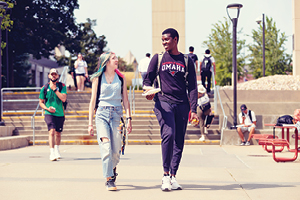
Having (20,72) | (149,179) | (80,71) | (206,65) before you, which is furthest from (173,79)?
(20,72)

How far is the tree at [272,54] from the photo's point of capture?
3550 cm

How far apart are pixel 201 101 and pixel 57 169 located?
7253mm

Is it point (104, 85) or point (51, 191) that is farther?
point (104, 85)

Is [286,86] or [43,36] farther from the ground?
[43,36]

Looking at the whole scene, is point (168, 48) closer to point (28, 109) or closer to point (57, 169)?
point (57, 169)

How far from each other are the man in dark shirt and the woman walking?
455 mm

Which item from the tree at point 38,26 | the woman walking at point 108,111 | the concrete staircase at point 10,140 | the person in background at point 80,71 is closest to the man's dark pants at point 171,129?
the woman walking at point 108,111

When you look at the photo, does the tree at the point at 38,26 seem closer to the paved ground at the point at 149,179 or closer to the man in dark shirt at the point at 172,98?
the paved ground at the point at 149,179

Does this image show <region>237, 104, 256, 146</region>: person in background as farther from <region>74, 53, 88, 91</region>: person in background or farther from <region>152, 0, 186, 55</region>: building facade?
<region>152, 0, 186, 55</region>: building facade

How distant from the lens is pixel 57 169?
26.0 ft

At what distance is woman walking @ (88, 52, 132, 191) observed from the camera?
593cm

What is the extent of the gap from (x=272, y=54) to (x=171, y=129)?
31.3 metres

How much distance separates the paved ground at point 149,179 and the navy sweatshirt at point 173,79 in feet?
3.93

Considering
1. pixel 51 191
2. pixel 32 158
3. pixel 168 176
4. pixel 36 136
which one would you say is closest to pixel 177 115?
pixel 168 176
